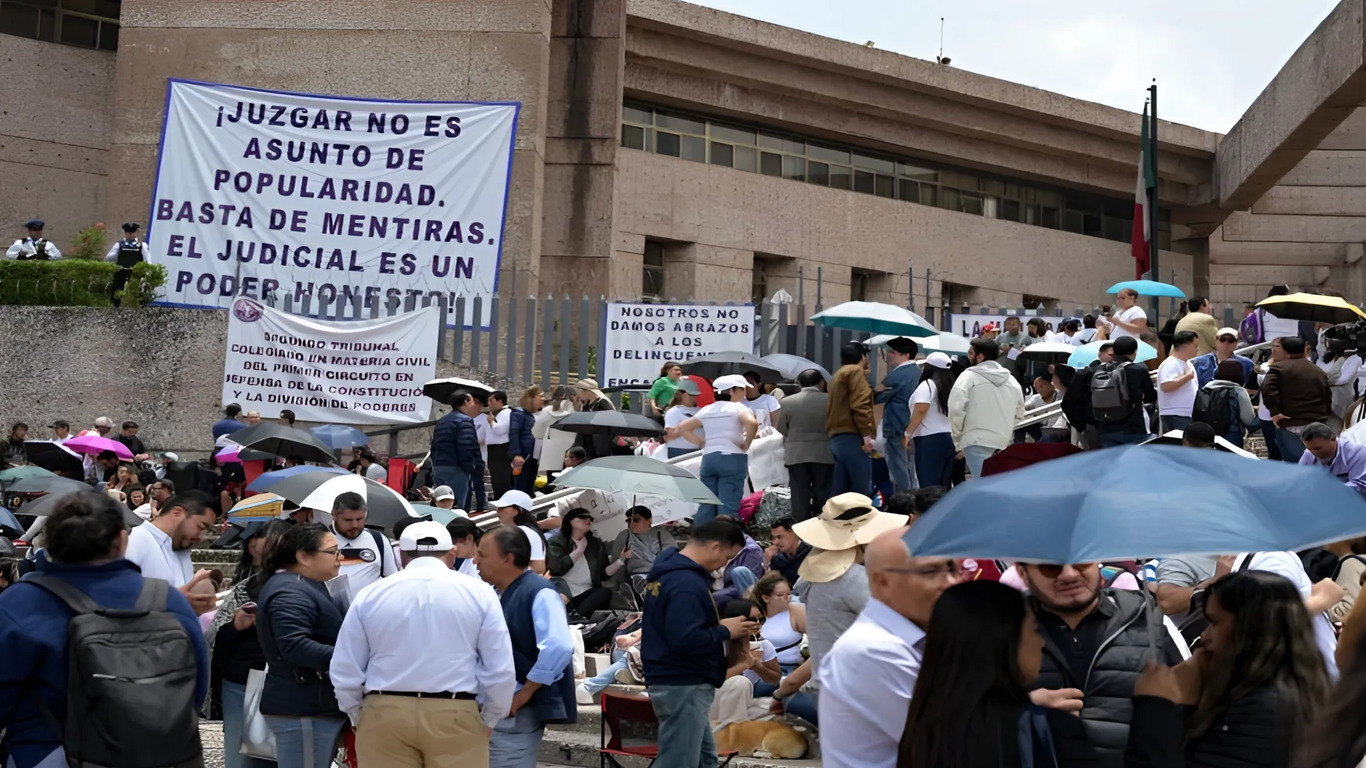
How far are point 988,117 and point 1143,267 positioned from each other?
24.0ft

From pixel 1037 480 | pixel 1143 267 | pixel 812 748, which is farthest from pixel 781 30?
pixel 1037 480

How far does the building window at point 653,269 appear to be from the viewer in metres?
30.5

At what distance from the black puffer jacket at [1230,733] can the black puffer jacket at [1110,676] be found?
39 millimetres

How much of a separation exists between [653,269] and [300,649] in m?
23.6

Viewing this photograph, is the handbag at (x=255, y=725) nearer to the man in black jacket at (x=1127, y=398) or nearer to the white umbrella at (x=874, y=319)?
the man in black jacket at (x=1127, y=398)

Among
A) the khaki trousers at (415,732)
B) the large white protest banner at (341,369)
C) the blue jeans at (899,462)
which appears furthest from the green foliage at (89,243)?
the khaki trousers at (415,732)

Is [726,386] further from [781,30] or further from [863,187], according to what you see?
[863,187]

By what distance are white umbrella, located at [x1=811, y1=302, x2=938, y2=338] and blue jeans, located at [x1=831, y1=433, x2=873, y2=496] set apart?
131 inches

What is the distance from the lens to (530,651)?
741 cm

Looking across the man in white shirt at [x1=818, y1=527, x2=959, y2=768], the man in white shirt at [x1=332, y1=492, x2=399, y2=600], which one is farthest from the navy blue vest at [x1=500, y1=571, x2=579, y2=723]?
the man in white shirt at [x1=818, y1=527, x2=959, y2=768]

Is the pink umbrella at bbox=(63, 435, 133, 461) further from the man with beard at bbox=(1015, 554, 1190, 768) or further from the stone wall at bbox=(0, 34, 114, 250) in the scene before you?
the man with beard at bbox=(1015, 554, 1190, 768)

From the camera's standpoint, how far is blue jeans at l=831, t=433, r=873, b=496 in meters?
13.2

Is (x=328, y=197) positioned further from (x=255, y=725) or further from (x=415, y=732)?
(x=415, y=732)

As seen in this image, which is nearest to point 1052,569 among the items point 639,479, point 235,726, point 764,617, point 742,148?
point 235,726
